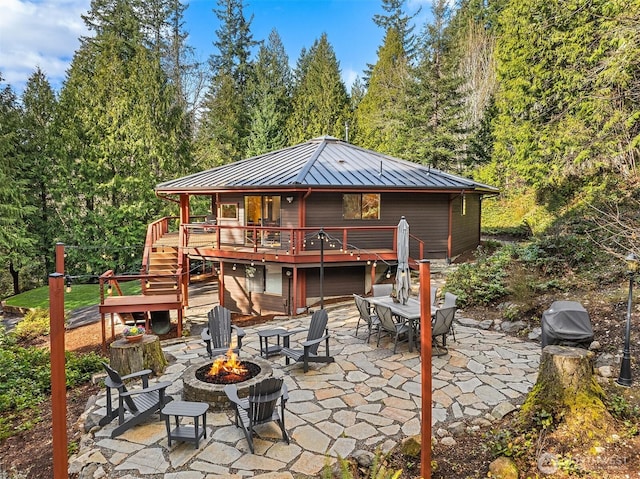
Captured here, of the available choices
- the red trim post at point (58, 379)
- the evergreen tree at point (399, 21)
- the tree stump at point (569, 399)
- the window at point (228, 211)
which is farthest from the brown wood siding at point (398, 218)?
the evergreen tree at point (399, 21)

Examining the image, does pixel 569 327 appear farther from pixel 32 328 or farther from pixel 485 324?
pixel 32 328

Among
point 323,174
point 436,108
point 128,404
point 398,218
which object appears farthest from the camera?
point 436,108

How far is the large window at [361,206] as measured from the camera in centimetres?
1372

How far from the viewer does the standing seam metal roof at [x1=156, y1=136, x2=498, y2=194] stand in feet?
42.6

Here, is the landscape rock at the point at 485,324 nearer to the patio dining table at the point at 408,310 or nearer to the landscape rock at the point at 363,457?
the patio dining table at the point at 408,310

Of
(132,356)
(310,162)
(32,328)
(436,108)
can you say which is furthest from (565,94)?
(32,328)

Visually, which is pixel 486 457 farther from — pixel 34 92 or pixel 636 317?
pixel 34 92

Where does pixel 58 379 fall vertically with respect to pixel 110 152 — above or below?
below

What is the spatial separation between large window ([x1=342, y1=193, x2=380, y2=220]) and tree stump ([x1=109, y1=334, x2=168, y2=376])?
810 cm

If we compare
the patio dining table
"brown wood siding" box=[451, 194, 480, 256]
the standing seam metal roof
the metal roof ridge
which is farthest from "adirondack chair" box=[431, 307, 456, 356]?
"brown wood siding" box=[451, 194, 480, 256]

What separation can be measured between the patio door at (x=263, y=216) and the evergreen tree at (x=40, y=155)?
42.4 ft

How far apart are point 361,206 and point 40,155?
18.0 meters

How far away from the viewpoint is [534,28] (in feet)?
52.7

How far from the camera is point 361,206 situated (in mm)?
13883
